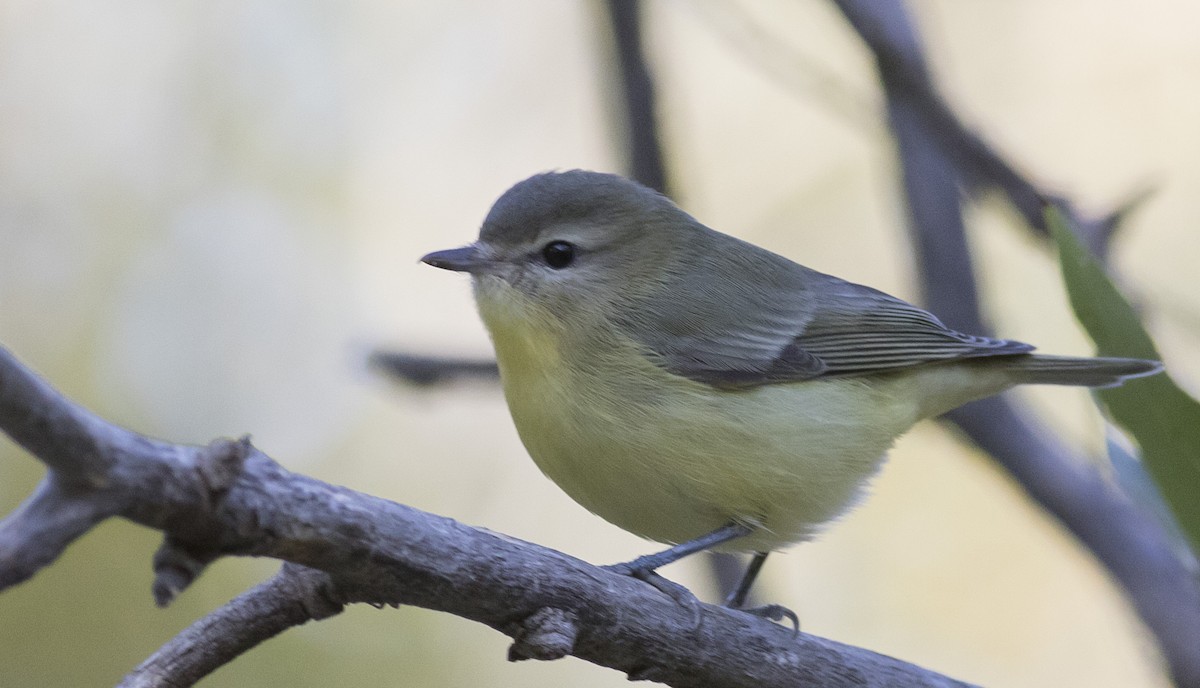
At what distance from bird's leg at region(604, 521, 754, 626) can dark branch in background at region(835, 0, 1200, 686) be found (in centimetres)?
126

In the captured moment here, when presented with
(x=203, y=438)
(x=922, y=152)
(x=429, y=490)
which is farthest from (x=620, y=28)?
(x=203, y=438)

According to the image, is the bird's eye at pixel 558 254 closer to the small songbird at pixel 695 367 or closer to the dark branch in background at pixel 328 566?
the small songbird at pixel 695 367

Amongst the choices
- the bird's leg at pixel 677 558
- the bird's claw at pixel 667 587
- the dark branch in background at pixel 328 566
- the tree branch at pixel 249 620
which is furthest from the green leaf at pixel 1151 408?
the tree branch at pixel 249 620

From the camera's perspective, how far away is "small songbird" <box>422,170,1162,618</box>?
2.44 m

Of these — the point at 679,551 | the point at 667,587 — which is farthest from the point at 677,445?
the point at 667,587

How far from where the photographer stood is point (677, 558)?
238cm

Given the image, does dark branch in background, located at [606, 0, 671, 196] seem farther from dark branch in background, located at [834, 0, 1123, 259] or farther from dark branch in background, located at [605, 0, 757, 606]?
dark branch in background, located at [834, 0, 1123, 259]

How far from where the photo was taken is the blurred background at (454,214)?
5.58 meters

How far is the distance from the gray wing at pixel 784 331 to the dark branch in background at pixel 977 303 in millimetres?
407

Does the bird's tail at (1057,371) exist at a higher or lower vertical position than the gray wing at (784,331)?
higher

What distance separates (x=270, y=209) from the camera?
5.93 meters

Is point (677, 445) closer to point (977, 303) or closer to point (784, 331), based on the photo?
point (784, 331)

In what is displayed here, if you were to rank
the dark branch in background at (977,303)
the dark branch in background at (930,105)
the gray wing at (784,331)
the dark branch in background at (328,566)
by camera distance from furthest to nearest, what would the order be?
the dark branch in background at (930,105) < the dark branch in background at (977,303) < the gray wing at (784,331) < the dark branch in background at (328,566)

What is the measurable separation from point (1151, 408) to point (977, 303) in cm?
137
